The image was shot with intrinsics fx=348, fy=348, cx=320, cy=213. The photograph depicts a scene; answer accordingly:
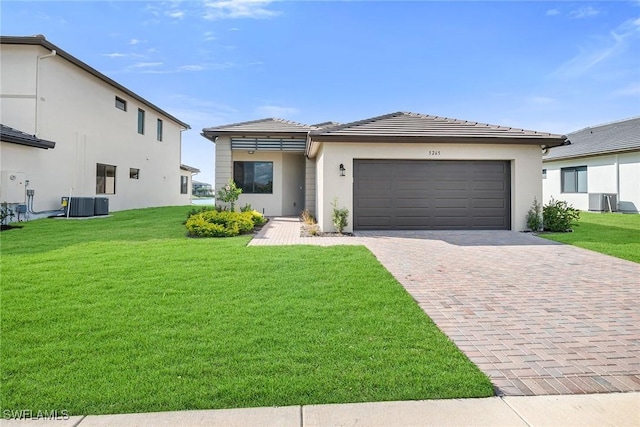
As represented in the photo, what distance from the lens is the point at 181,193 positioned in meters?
29.2

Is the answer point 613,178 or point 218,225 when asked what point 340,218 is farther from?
point 613,178

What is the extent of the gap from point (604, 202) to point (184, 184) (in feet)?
96.8

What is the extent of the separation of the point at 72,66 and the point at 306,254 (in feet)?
51.7

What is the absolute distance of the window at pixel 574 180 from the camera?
21.6 meters

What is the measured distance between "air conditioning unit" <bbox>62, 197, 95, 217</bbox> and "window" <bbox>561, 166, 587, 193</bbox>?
89.3ft

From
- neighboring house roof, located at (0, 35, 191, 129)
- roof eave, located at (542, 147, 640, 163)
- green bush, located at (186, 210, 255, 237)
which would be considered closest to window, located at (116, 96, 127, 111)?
neighboring house roof, located at (0, 35, 191, 129)

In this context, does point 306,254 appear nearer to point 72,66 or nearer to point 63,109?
point 63,109

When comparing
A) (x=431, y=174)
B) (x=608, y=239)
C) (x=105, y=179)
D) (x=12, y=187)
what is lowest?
(x=608, y=239)

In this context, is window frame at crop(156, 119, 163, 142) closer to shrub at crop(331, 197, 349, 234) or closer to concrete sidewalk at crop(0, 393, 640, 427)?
shrub at crop(331, 197, 349, 234)

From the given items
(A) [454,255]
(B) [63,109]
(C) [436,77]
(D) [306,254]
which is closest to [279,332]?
(D) [306,254]

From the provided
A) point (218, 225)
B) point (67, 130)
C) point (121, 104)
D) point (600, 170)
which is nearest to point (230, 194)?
point (218, 225)

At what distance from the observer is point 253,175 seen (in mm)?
17641

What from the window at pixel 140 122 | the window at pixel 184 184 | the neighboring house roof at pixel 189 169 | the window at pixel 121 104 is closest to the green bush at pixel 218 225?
the window at pixel 121 104

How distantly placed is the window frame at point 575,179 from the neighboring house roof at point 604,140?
3.28ft
